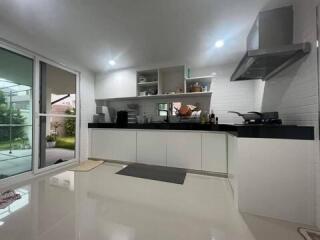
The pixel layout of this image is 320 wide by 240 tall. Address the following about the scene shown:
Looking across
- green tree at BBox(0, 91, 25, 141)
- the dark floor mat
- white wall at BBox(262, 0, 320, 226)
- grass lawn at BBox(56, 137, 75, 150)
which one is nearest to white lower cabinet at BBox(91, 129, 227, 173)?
the dark floor mat

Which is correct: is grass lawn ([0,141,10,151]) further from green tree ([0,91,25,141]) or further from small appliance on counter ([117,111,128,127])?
small appliance on counter ([117,111,128,127])

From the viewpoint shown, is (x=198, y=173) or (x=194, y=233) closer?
(x=194, y=233)

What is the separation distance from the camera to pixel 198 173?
280 centimetres

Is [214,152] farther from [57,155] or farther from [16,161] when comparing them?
[16,161]

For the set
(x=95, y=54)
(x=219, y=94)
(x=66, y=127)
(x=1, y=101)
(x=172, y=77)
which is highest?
(x=95, y=54)

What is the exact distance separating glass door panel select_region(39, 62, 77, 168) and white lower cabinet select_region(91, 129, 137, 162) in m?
0.45

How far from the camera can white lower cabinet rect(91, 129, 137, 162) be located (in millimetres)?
3232

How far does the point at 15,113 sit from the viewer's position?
2385 millimetres

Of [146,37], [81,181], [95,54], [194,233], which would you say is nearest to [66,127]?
[81,181]

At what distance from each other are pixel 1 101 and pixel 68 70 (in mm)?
1314

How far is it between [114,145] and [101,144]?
0.36 m

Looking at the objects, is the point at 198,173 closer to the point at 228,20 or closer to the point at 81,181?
the point at 81,181

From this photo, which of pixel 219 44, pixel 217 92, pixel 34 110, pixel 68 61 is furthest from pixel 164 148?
pixel 68 61

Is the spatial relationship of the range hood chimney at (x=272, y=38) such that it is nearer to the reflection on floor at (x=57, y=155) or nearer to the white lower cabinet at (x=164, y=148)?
the white lower cabinet at (x=164, y=148)
